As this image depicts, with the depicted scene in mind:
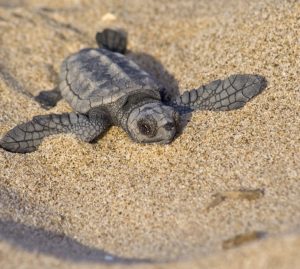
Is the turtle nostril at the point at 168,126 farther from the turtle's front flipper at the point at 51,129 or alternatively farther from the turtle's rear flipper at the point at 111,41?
the turtle's rear flipper at the point at 111,41

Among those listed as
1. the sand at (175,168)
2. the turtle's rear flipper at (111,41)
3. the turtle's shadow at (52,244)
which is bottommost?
the turtle's shadow at (52,244)

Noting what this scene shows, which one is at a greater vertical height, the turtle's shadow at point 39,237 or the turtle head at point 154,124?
the turtle head at point 154,124

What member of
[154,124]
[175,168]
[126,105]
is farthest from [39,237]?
[126,105]

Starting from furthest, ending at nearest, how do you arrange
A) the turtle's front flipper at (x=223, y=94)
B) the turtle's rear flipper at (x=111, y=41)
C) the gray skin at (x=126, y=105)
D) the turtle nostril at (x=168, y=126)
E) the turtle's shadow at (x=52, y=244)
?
1. the turtle's rear flipper at (x=111, y=41)
2. the turtle's front flipper at (x=223, y=94)
3. the gray skin at (x=126, y=105)
4. the turtle nostril at (x=168, y=126)
5. the turtle's shadow at (x=52, y=244)

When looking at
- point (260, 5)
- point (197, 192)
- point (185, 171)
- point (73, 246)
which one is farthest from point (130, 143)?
point (260, 5)

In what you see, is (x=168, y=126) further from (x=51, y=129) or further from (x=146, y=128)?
(x=51, y=129)

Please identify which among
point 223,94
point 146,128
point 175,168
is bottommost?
point 175,168


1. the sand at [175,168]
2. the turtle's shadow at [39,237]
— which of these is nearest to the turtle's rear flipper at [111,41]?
the sand at [175,168]
